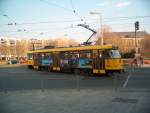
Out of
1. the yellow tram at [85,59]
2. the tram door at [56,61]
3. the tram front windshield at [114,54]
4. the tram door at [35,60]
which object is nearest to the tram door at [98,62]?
the yellow tram at [85,59]

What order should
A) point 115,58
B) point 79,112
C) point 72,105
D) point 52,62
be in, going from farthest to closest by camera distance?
1. point 52,62
2. point 115,58
3. point 72,105
4. point 79,112

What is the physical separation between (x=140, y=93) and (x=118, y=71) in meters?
12.5

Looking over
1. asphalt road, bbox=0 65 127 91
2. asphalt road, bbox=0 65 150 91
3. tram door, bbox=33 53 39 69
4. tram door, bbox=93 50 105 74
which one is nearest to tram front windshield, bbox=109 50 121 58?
tram door, bbox=93 50 105 74

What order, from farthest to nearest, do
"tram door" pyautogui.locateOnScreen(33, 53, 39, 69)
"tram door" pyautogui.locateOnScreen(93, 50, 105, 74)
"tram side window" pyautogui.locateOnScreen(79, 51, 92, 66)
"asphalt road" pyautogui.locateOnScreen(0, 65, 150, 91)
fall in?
"tram door" pyautogui.locateOnScreen(33, 53, 39, 69)
"tram side window" pyautogui.locateOnScreen(79, 51, 92, 66)
"tram door" pyautogui.locateOnScreen(93, 50, 105, 74)
"asphalt road" pyautogui.locateOnScreen(0, 65, 150, 91)

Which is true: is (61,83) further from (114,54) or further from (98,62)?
(114,54)

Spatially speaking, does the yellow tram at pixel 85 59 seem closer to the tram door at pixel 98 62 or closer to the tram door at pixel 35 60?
the tram door at pixel 98 62

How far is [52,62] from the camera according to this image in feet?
113

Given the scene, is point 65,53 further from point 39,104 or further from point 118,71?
point 39,104

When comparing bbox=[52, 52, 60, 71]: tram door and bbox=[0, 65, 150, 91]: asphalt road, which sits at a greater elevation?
bbox=[52, 52, 60, 71]: tram door

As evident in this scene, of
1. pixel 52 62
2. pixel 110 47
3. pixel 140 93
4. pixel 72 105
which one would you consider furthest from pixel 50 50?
pixel 72 105

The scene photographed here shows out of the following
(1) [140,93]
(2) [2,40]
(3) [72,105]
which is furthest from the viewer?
(2) [2,40]

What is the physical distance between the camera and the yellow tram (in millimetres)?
27031

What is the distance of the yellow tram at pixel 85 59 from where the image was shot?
27031mm

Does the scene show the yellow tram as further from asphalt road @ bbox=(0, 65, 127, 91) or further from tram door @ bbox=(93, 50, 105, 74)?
asphalt road @ bbox=(0, 65, 127, 91)
